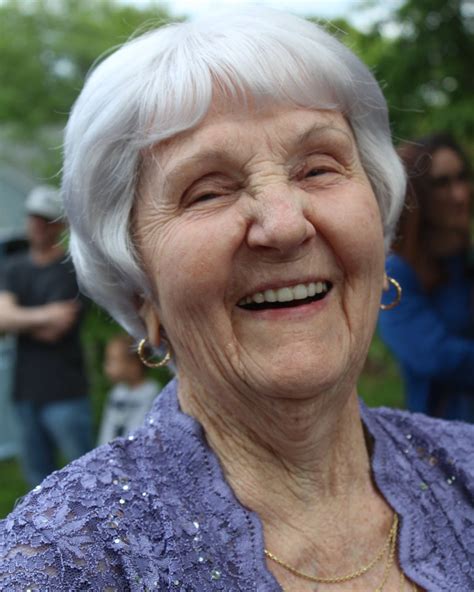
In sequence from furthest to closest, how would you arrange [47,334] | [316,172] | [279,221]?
[47,334] < [316,172] < [279,221]

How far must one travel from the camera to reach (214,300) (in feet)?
5.26

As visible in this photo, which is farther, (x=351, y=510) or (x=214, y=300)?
(x=351, y=510)

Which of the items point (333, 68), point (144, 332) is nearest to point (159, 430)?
point (144, 332)

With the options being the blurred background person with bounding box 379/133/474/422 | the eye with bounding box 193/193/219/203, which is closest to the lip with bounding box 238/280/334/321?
the eye with bounding box 193/193/219/203

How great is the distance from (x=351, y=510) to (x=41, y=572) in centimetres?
69

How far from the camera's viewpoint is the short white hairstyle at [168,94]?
1615 millimetres

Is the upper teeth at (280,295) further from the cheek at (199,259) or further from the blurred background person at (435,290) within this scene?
the blurred background person at (435,290)

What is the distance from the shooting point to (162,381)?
6555 millimetres

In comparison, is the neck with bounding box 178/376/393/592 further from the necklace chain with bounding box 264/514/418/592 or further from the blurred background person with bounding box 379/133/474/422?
the blurred background person with bounding box 379/133/474/422

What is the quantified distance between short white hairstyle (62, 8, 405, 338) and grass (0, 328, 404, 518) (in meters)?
3.88

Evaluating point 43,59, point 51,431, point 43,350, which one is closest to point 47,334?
point 43,350

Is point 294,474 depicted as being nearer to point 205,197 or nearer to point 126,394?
point 205,197

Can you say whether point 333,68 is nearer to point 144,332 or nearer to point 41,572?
point 144,332

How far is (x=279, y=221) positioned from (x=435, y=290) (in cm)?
197
